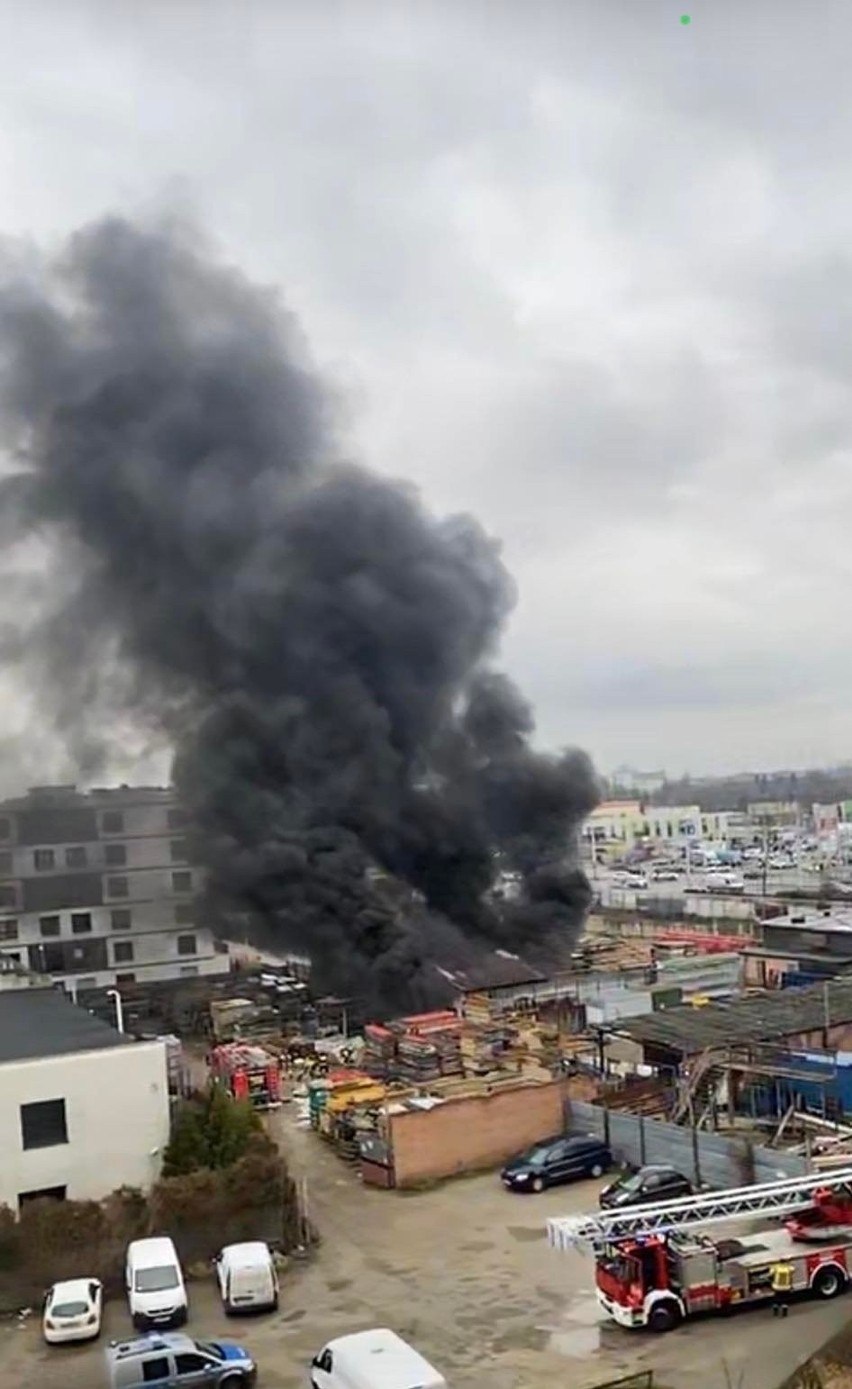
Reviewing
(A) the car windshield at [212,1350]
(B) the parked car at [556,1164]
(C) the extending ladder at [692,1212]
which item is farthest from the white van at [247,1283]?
(B) the parked car at [556,1164]

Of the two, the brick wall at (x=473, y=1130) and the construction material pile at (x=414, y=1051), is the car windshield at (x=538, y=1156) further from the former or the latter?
the construction material pile at (x=414, y=1051)

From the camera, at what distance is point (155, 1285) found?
12.2 meters

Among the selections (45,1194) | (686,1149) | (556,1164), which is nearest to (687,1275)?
(686,1149)

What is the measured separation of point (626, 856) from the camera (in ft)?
300

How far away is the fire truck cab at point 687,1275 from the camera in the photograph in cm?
1099

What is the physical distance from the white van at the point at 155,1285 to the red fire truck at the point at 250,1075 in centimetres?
774

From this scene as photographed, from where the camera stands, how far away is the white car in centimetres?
1177

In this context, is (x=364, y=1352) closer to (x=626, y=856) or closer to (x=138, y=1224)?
(x=138, y=1224)

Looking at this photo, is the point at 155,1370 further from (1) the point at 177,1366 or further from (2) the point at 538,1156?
(2) the point at 538,1156

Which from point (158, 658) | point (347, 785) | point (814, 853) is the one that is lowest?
point (814, 853)

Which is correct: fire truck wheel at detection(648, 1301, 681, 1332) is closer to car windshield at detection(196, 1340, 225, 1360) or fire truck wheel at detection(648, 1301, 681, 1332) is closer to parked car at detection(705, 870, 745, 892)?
car windshield at detection(196, 1340, 225, 1360)

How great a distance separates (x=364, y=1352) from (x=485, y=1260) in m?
4.00

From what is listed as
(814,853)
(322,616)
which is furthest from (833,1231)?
(814,853)

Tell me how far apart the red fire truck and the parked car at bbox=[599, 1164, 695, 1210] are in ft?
26.1
